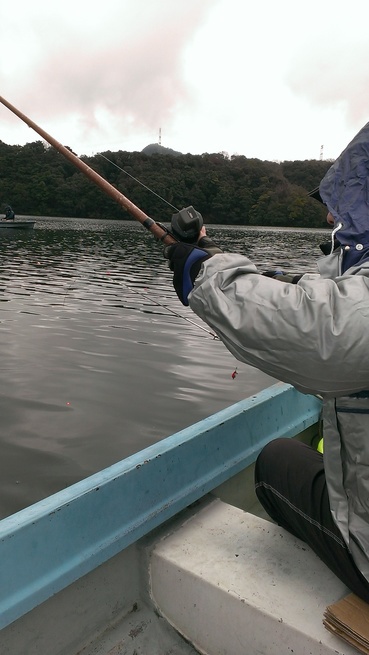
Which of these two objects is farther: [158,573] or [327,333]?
[158,573]

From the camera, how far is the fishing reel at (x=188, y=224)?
105 inches

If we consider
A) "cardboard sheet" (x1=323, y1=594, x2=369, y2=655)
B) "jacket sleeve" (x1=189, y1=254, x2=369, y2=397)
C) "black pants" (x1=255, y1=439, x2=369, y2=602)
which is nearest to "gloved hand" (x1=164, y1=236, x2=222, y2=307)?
"jacket sleeve" (x1=189, y1=254, x2=369, y2=397)

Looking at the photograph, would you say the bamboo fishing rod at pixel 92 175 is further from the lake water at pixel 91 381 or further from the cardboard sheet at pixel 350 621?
the cardboard sheet at pixel 350 621

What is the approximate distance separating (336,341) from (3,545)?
1511 mm

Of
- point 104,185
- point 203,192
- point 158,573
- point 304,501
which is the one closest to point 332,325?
point 304,501

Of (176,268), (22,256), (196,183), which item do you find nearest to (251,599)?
(176,268)

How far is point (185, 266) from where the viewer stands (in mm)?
2127

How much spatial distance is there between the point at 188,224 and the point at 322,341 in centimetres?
139

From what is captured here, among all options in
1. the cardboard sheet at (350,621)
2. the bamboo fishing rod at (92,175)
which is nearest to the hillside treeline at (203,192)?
the bamboo fishing rod at (92,175)

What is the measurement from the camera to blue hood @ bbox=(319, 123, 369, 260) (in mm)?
1818

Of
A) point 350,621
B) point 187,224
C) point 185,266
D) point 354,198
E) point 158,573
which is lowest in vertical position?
point 158,573

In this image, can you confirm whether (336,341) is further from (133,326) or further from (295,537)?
(133,326)

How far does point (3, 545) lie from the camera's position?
75.1 inches

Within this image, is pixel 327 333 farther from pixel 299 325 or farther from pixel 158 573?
pixel 158 573
